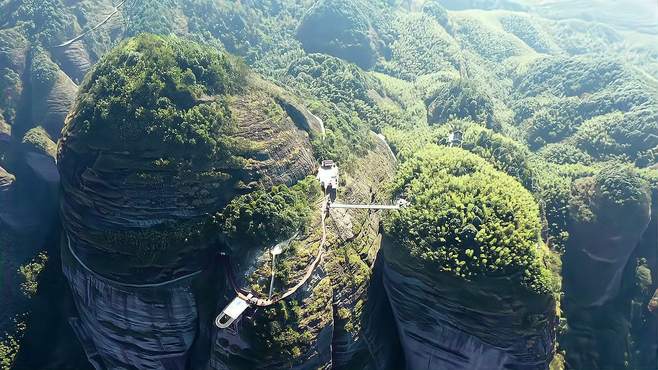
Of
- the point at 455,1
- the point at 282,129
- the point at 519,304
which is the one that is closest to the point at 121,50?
the point at 282,129

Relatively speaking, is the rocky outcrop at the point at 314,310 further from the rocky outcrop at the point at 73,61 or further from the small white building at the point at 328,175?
the rocky outcrop at the point at 73,61

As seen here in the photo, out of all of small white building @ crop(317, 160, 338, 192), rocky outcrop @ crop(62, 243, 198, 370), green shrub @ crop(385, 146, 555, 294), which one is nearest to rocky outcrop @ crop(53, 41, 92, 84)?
rocky outcrop @ crop(62, 243, 198, 370)

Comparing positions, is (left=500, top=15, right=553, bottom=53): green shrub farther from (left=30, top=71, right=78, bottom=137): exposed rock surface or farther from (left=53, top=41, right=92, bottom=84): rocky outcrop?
(left=30, top=71, right=78, bottom=137): exposed rock surface

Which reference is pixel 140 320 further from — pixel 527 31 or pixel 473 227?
pixel 527 31

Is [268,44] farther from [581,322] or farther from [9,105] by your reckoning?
[581,322]


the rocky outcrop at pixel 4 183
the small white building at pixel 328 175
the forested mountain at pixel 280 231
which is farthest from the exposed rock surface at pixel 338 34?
the rocky outcrop at pixel 4 183
